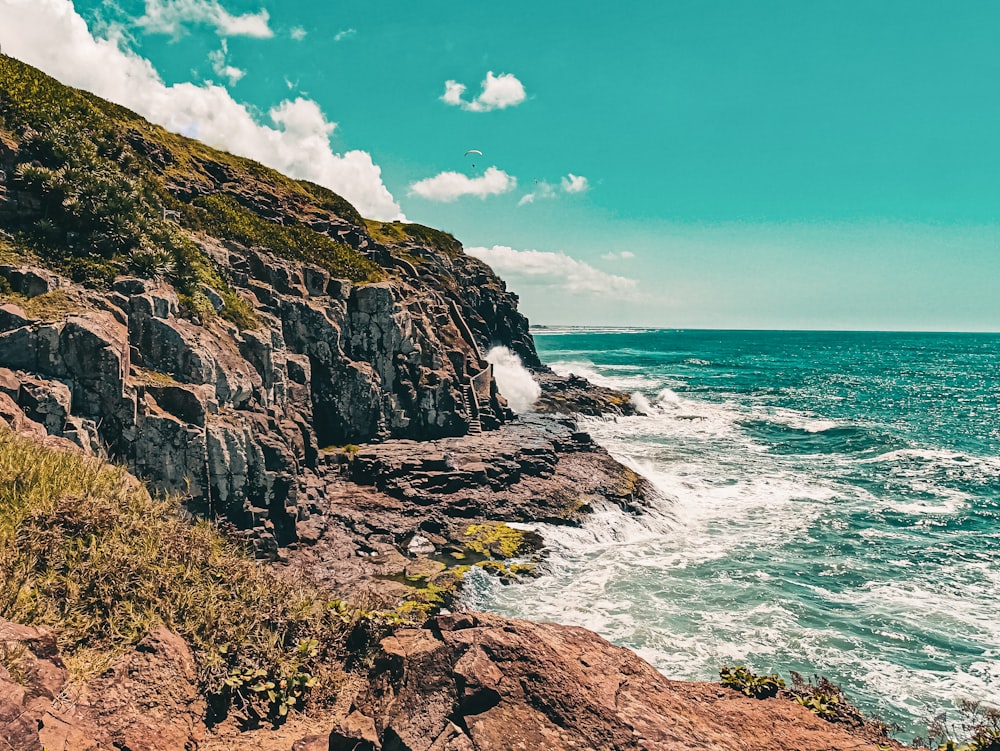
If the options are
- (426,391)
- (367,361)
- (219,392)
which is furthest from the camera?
(426,391)

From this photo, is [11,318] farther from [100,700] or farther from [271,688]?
[271,688]

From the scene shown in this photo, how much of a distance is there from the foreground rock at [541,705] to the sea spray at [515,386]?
4867 centimetres

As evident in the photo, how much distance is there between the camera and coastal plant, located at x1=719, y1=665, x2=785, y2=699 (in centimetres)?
766

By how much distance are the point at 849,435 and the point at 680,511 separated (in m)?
34.0

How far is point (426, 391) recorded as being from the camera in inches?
1567

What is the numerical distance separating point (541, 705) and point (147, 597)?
5.48m

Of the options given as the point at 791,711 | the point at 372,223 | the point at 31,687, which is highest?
the point at 372,223

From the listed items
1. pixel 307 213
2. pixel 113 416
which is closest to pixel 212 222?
pixel 307 213

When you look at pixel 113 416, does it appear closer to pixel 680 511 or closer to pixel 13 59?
pixel 13 59

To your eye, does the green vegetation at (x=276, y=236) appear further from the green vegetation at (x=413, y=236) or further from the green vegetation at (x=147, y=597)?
the green vegetation at (x=147, y=597)

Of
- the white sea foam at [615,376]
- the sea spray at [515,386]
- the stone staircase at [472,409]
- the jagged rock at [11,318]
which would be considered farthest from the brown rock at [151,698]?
the white sea foam at [615,376]

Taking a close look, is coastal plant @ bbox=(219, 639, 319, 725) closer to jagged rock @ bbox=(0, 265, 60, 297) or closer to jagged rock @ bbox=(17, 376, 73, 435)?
jagged rock @ bbox=(17, 376, 73, 435)

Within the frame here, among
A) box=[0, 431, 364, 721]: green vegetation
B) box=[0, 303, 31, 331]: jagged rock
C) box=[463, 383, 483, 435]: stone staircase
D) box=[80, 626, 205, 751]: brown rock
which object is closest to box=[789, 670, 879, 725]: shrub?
box=[0, 431, 364, 721]: green vegetation

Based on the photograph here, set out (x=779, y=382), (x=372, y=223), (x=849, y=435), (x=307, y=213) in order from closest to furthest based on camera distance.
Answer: (x=307, y=213) → (x=849, y=435) → (x=372, y=223) → (x=779, y=382)
